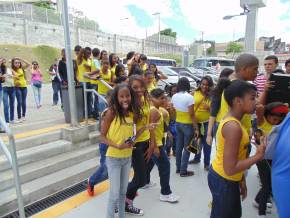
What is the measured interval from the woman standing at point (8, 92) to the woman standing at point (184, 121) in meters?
3.29

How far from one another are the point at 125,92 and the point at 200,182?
2.12 meters

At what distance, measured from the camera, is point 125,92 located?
7.95ft

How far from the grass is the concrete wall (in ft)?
4.99

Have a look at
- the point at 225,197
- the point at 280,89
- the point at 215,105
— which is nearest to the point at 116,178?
the point at 225,197

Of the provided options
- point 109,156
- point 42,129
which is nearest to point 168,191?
point 109,156

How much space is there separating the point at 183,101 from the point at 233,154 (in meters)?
2.19

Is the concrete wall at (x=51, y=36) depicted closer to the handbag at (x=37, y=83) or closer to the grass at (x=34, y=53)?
the grass at (x=34, y=53)

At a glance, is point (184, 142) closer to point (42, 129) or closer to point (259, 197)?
point (259, 197)

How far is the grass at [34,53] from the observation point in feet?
73.1

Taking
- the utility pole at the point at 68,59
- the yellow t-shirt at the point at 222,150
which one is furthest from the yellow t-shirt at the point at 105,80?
the yellow t-shirt at the point at 222,150

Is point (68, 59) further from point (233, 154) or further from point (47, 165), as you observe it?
point (233, 154)

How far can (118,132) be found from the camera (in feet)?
8.01

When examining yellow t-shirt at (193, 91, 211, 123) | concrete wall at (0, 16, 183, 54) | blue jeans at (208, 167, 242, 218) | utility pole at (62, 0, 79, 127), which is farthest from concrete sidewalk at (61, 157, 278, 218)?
concrete wall at (0, 16, 183, 54)

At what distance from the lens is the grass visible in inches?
877
